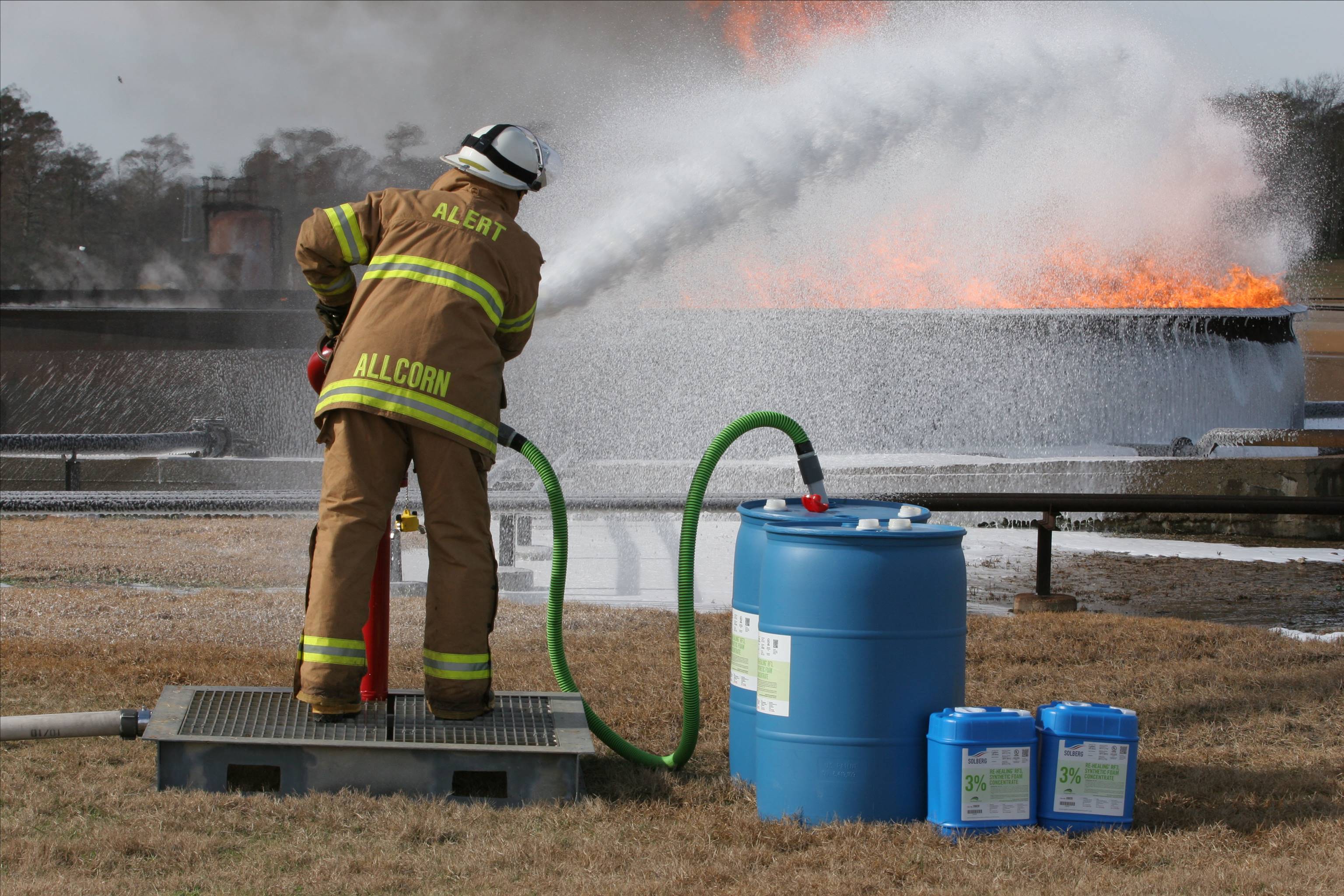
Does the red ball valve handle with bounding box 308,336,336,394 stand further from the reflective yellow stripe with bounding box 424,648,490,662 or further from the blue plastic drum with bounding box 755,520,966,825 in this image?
the blue plastic drum with bounding box 755,520,966,825

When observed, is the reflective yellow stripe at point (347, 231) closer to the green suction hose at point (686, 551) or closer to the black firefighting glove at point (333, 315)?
the black firefighting glove at point (333, 315)

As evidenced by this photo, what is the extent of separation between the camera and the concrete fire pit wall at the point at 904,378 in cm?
1568

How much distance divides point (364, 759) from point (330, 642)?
1.03ft

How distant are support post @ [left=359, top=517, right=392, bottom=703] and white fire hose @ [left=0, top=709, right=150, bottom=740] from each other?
60 cm

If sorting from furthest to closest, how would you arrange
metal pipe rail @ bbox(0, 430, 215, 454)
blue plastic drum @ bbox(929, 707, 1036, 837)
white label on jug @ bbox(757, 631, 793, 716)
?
1. metal pipe rail @ bbox(0, 430, 215, 454)
2. white label on jug @ bbox(757, 631, 793, 716)
3. blue plastic drum @ bbox(929, 707, 1036, 837)

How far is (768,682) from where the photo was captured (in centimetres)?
296

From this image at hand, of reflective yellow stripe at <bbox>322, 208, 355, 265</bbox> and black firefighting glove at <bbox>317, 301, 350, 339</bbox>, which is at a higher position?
reflective yellow stripe at <bbox>322, 208, 355, 265</bbox>

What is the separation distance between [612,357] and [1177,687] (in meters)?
13.8

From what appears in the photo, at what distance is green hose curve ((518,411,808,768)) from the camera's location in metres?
3.27

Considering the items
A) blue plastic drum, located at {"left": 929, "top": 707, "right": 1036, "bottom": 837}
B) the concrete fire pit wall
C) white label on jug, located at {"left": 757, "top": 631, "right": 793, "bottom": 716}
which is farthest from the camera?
the concrete fire pit wall

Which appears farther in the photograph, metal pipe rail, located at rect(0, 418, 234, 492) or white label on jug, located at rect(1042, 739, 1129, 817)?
metal pipe rail, located at rect(0, 418, 234, 492)

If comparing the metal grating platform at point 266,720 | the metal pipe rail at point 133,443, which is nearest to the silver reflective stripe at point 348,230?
the metal grating platform at point 266,720

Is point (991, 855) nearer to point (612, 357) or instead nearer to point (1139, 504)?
point (1139, 504)

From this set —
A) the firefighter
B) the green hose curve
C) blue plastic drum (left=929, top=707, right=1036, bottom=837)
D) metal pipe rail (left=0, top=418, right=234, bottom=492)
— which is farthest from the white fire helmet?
metal pipe rail (left=0, top=418, right=234, bottom=492)
